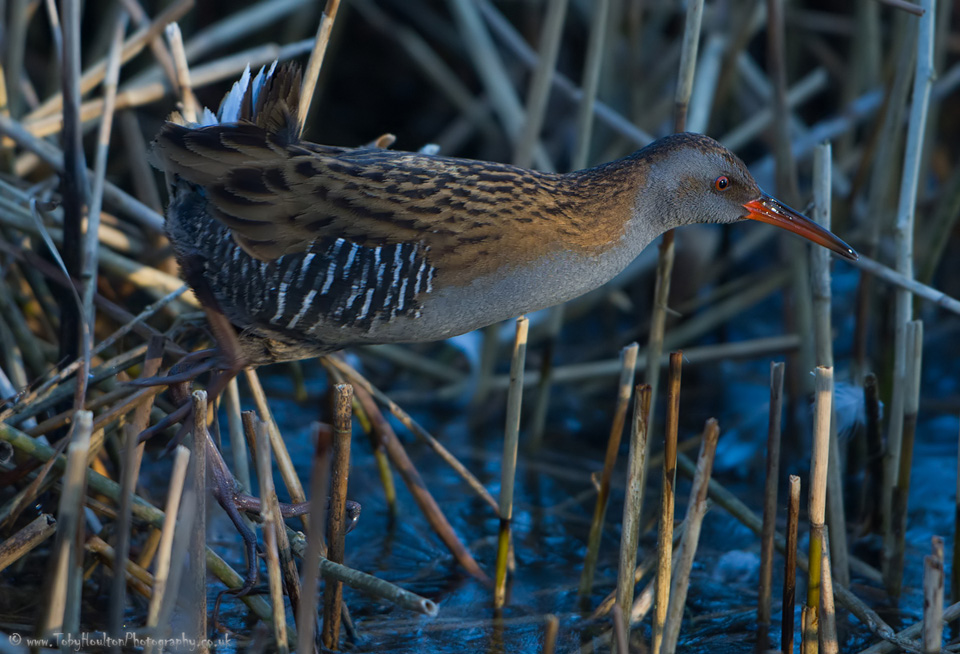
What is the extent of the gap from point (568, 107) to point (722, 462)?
6.14 feet

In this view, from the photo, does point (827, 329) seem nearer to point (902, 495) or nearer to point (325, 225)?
point (902, 495)

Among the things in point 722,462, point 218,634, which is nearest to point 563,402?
point 722,462

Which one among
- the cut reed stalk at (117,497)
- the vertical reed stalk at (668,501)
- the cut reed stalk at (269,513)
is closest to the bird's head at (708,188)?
the vertical reed stalk at (668,501)

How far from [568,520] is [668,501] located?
130cm

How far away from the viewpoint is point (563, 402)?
400 centimetres

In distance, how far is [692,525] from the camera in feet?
6.11

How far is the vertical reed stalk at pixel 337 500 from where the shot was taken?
1943 millimetres

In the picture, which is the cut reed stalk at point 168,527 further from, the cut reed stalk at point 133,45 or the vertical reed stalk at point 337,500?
the cut reed stalk at point 133,45

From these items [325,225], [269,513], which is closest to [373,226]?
[325,225]

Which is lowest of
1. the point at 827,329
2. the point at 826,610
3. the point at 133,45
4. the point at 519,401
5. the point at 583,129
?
the point at 826,610

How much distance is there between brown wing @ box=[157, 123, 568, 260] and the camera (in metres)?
2.24

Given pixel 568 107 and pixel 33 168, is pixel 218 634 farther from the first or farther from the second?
pixel 568 107

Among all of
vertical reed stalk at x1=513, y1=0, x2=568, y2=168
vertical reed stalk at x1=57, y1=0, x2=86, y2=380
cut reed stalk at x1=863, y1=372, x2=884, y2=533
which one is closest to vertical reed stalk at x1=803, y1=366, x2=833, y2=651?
cut reed stalk at x1=863, y1=372, x2=884, y2=533

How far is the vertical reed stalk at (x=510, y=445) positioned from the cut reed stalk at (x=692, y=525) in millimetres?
556
